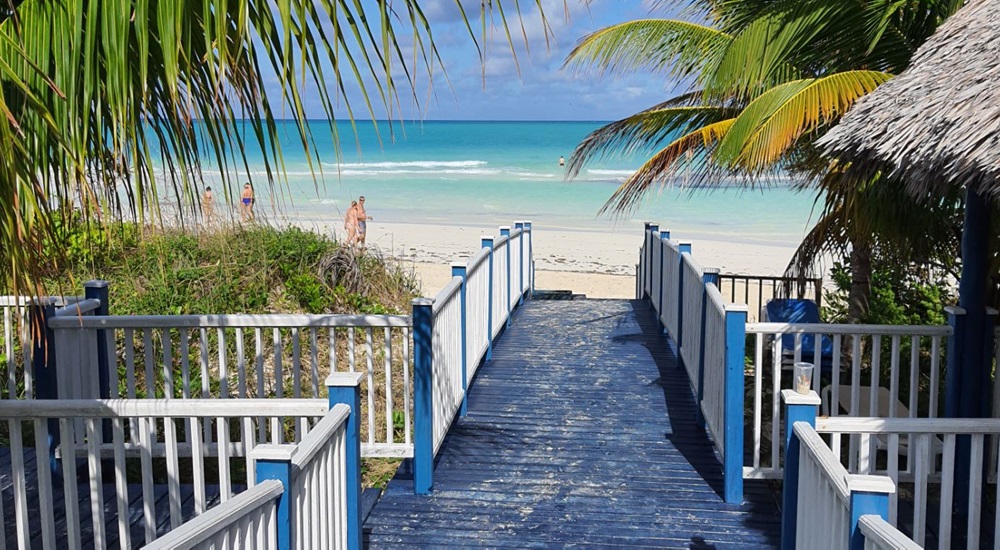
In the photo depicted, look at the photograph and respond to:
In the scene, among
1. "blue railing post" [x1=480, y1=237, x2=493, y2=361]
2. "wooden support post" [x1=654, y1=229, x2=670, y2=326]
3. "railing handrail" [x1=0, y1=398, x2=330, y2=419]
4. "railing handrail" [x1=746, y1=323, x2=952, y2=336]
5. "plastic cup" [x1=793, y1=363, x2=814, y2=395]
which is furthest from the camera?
"wooden support post" [x1=654, y1=229, x2=670, y2=326]

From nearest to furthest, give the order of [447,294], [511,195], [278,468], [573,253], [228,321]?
[278,468] → [228,321] → [447,294] → [573,253] → [511,195]

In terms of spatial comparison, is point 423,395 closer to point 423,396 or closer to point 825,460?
point 423,396

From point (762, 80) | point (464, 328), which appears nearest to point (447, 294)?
point (464, 328)

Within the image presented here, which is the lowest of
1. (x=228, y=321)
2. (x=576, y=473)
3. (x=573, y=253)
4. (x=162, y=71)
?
(x=573, y=253)

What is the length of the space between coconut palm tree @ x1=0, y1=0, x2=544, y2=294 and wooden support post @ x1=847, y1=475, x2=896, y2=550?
166 centimetres

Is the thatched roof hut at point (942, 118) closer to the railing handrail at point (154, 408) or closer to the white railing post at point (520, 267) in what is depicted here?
the railing handrail at point (154, 408)

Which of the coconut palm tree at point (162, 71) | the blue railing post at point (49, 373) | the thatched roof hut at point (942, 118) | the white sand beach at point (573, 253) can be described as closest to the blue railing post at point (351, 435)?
the coconut palm tree at point (162, 71)

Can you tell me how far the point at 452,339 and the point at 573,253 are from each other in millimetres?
23415

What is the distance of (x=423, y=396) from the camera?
17.5ft

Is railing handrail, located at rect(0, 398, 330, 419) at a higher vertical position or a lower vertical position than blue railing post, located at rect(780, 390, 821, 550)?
higher

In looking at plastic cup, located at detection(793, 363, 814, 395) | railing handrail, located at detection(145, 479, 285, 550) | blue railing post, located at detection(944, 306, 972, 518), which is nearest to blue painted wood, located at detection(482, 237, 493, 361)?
blue railing post, located at detection(944, 306, 972, 518)

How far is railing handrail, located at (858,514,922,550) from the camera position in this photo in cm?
235

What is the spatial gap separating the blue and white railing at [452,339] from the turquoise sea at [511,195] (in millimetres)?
13938

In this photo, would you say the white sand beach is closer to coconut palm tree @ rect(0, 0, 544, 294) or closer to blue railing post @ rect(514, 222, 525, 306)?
blue railing post @ rect(514, 222, 525, 306)
